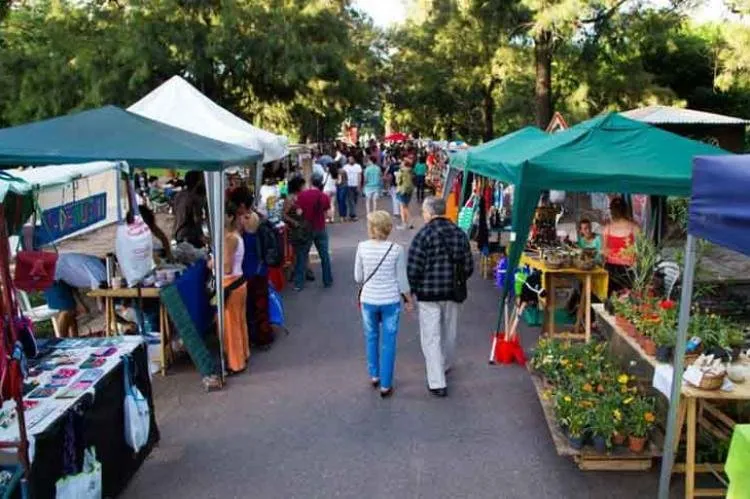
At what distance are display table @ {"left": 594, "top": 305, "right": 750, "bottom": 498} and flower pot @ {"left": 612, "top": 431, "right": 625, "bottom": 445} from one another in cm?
34

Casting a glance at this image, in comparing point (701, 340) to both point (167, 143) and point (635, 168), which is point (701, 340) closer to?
point (635, 168)

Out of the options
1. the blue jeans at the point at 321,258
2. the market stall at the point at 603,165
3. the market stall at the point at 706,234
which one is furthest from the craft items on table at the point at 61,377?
the blue jeans at the point at 321,258

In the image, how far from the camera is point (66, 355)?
14.5 feet

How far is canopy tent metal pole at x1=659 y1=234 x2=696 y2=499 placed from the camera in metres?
3.60

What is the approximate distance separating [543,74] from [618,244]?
1234 centimetres

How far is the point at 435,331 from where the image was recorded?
5797 mm

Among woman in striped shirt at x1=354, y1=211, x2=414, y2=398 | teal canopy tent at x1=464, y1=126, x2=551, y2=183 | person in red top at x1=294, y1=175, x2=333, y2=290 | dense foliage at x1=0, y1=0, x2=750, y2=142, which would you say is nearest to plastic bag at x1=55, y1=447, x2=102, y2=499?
woman in striped shirt at x1=354, y1=211, x2=414, y2=398

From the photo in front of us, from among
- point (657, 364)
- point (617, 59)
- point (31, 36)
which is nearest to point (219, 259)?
point (657, 364)

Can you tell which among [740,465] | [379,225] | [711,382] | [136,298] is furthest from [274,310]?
[740,465]

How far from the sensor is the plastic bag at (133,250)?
Result: 618 centimetres

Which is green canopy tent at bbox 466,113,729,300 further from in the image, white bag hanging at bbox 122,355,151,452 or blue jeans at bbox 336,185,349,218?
blue jeans at bbox 336,185,349,218

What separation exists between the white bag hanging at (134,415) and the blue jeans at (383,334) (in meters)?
1.99

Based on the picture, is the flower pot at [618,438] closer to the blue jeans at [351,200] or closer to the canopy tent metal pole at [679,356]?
the canopy tent metal pole at [679,356]

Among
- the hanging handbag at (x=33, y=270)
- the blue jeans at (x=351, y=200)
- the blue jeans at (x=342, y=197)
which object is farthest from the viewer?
the blue jeans at (x=351, y=200)
